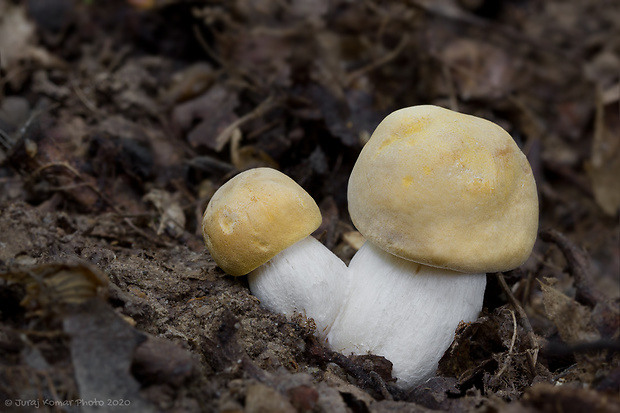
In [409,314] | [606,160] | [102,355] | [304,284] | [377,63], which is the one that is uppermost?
[377,63]

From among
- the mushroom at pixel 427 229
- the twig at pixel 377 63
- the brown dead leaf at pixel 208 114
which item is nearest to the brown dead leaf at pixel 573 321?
the mushroom at pixel 427 229

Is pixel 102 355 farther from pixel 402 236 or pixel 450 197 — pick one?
pixel 450 197

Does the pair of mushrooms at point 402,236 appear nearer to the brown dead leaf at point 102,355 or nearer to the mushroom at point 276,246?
the mushroom at point 276,246

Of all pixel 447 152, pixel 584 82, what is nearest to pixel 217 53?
pixel 447 152

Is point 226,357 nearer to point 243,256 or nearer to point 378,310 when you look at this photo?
point 243,256

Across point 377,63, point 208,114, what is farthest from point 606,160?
point 208,114

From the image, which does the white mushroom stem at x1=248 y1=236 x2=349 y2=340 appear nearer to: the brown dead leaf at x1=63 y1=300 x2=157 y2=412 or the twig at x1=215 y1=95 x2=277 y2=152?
the brown dead leaf at x1=63 y1=300 x2=157 y2=412

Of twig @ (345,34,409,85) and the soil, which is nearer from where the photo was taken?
the soil

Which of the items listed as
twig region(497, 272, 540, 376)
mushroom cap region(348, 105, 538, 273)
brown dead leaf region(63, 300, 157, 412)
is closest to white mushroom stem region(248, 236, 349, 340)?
mushroom cap region(348, 105, 538, 273)
